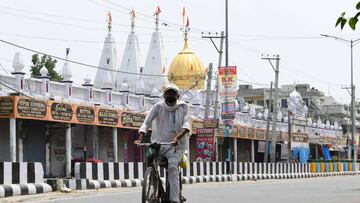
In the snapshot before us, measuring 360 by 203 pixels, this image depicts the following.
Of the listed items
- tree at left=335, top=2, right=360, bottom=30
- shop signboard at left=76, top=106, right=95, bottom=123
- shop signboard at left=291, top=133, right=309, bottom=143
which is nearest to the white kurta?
tree at left=335, top=2, right=360, bottom=30

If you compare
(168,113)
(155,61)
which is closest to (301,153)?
(155,61)

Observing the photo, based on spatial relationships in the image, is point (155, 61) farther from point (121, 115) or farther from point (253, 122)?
point (121, 115)

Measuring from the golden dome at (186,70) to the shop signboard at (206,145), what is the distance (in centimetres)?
2443

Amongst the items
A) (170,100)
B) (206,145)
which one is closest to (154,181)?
(170,100)

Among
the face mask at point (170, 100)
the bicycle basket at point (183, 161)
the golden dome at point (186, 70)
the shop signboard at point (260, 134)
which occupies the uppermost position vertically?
the golden dome at point (186, 70)

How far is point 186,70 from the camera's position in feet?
214

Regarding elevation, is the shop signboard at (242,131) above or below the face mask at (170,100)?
below

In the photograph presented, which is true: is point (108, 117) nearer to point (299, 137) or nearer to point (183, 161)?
point (183, 161)

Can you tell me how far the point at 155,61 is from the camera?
228 feet

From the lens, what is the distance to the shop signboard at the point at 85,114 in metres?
32.2

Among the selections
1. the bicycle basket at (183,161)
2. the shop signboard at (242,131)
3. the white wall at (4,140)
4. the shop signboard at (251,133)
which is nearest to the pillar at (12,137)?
the white wall at (4,140)

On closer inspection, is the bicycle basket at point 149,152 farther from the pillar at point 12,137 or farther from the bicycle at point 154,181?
the pillar at point 12,137

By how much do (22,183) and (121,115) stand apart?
21802 millimetres

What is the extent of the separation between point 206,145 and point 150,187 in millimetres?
28236
